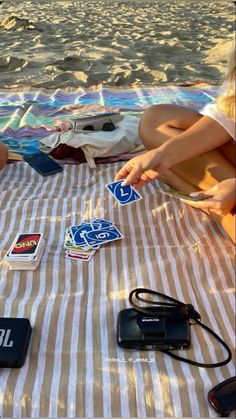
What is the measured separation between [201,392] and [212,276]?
0.37m

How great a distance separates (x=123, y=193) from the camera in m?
1.61

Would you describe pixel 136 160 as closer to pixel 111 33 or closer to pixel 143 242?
pixel 143 242

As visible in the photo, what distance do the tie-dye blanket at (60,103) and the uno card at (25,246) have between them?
71 cm

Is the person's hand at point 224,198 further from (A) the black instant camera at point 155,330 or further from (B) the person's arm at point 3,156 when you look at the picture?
(B) the person's arm at point 3,156

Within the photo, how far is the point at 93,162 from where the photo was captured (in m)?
1.90

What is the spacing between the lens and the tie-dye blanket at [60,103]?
2189 mm

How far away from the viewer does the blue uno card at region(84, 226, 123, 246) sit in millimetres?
1394

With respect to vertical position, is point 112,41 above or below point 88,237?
below

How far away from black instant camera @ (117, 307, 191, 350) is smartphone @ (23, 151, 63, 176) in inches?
35.4

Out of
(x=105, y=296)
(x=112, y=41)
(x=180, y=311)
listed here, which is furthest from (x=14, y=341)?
(x=112, y=41)

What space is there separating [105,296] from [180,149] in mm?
451

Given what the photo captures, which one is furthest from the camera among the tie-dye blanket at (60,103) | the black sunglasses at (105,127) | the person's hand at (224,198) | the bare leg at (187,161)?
the tie-dye blanket at (60,103)

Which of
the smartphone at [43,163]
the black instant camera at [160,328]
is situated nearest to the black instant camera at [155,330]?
the black instant camera at [160,328]

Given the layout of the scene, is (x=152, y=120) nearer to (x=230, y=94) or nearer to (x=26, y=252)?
(x=230, y=94)
